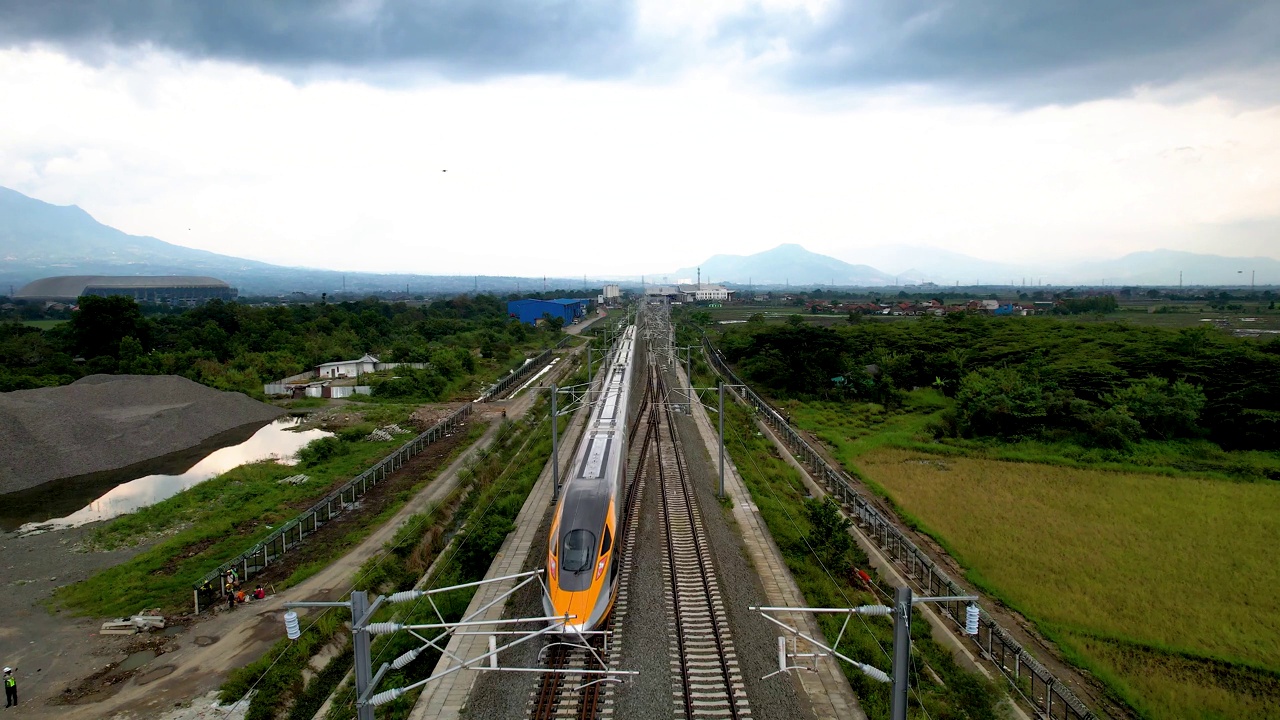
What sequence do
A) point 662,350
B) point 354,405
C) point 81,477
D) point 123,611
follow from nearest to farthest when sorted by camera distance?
1. point 123,611
2. point 81,477
3. point 354,405
4. point 662,350

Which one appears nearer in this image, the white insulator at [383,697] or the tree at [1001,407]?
the white insulator at [383,697]

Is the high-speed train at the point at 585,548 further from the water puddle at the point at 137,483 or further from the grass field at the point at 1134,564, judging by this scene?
the water puddle at the point at 137,483

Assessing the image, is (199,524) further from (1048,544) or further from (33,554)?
(1048,544)

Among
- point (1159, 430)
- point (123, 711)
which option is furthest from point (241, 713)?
point (1159, 430)

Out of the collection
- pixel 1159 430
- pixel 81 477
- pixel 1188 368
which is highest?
pixel 1188 368

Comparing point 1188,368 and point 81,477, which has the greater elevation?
point 1188,368

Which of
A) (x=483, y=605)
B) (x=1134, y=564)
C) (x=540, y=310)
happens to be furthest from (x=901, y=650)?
(x=540, y=310)

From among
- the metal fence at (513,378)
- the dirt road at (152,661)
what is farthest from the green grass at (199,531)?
the metal fence at (513,378)
